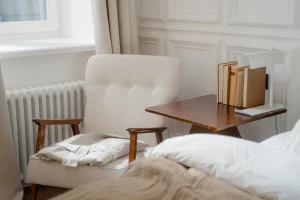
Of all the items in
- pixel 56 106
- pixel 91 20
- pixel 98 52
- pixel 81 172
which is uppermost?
pixel 91 20

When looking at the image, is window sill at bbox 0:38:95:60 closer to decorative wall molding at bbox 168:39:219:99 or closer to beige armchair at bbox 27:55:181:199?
beige armchair at bbox 27:55:181:199

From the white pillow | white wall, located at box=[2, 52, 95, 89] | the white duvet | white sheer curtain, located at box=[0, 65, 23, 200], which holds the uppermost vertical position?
white wall, located at box=[2, 52, 95, 89]

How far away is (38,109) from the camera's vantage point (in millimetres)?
2879

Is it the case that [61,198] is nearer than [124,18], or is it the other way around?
[61,198]

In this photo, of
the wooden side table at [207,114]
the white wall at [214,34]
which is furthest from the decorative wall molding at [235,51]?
the wooden side table at [207,114]

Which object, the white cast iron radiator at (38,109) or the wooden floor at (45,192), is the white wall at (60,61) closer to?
the white cast iron radiator at (38,109)

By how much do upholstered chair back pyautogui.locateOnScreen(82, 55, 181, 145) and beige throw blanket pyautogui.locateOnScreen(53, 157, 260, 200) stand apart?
1.06 m

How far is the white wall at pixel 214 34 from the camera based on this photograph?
249 centimetres

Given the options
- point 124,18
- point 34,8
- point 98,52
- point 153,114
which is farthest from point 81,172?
point 34,8

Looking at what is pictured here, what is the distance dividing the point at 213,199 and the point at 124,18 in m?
1.93

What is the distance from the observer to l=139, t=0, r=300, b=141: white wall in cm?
249

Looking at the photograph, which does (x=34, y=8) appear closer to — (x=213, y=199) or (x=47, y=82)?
(x=47, y=82)

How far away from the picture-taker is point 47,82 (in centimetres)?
302

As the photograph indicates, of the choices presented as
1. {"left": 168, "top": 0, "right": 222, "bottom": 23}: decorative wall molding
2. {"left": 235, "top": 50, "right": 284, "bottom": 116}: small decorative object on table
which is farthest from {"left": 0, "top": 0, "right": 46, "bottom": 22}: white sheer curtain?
{"left": 235, "top": 50, "right": 284, "bottom": 116}: small decorative object on table
